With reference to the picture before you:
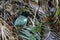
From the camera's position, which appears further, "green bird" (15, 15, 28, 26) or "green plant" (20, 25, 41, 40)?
"green bird" (15, 15, 28, 26)

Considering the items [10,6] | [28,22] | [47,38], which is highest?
[10,6]

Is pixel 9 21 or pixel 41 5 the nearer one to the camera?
pixel 9 21

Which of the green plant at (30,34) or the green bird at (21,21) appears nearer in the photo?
the green plant at (30,34)

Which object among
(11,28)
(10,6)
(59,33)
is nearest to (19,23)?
(11,28)

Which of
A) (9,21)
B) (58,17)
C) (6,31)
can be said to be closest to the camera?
(6,31)

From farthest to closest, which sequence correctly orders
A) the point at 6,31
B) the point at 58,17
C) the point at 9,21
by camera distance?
the point at 58,17
the point at 9,21
the point at 6,31

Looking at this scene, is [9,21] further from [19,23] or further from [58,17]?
[58,17]

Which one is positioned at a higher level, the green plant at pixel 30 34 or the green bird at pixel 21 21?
the green bird at pixel 21 21

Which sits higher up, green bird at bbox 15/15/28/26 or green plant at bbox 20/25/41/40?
green bird at bbox 15/15/28/26

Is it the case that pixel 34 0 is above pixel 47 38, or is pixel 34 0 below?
above

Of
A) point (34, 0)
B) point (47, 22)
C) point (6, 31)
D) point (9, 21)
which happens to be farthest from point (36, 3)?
point (6, 31)

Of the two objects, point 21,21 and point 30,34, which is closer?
point 30,34
